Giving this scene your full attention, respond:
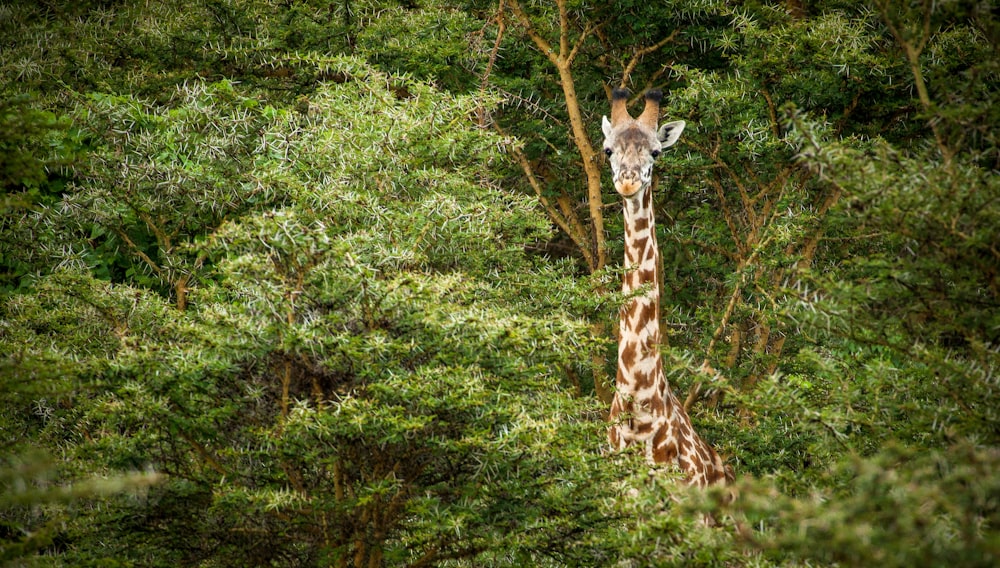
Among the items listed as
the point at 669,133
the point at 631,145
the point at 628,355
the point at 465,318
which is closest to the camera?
the point at 465,318

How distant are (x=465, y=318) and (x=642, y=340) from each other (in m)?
2.79

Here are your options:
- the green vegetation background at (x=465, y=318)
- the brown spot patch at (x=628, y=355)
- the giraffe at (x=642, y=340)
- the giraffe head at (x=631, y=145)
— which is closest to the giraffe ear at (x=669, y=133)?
the giraffe head at (x=631, y=145)

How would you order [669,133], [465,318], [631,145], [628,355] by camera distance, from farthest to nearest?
[669,133], [628,355], [631,145], [465,318]

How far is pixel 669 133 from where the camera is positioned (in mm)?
10555

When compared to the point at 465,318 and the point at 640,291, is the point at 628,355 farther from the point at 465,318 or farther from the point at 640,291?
the point at 465,318

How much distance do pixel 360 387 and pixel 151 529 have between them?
2.06m

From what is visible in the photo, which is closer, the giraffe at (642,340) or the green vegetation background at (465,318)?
the green vegetation background at (465,318)

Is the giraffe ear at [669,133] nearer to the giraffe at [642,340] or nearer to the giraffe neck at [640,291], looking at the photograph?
the giraffe at [642,340]

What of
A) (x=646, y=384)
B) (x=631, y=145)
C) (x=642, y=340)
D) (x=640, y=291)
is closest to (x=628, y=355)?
(x=642, y=340)

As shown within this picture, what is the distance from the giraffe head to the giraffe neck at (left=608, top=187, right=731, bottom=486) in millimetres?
385

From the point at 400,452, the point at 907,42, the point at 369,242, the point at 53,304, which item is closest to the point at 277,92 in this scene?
the point at 53,304

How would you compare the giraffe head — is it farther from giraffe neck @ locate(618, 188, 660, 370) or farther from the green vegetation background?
the green vegetation background

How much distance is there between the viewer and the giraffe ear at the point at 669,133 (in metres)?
10.4

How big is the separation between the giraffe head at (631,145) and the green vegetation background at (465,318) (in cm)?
120
